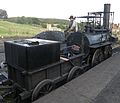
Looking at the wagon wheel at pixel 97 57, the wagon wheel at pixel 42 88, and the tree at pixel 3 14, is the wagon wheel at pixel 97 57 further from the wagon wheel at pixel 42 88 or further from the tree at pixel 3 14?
the tree at pixel 3 14

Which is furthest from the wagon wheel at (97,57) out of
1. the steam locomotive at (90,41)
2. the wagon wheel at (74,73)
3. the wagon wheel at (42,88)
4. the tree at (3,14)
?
the tree at (3,14)

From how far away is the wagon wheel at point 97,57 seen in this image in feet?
25.6

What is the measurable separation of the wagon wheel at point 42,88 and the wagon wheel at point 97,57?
3.29 metres

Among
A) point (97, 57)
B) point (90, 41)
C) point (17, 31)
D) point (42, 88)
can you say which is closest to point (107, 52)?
point (97, 57)

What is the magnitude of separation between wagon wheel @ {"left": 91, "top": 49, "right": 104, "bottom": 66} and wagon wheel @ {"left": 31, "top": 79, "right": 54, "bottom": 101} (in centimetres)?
329

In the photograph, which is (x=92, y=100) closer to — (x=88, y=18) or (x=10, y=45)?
(x=10, y=45)

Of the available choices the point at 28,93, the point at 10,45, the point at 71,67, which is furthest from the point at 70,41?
the point at 28,93

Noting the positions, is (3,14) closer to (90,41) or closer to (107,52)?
(107,52)

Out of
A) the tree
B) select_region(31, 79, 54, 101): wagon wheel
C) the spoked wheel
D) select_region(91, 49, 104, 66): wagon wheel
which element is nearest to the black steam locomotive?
select_region(31, 79, 54, 101): wagon wheel

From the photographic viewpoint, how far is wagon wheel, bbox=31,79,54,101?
15.1ft

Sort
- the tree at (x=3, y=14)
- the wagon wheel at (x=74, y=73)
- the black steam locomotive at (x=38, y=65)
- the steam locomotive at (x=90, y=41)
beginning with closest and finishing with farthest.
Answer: the black steam locomotive at (x=38, y=65) → the wagon wheel at (x=74, y=73) → the steam locomotive at (x=90, y=41) → the tree at (x=3, y=14)

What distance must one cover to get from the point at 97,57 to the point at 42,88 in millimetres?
4199

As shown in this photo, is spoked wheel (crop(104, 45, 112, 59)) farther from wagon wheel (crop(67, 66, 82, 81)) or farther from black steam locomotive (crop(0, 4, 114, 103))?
wagon wheel (crop(67, 66, 82, 81))

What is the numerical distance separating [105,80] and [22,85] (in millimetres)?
2908
